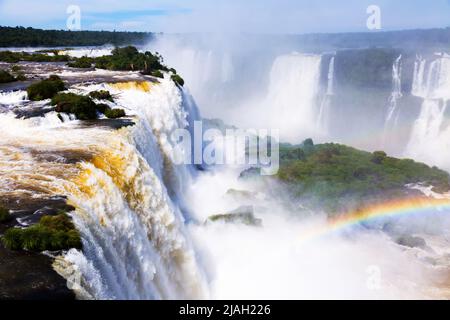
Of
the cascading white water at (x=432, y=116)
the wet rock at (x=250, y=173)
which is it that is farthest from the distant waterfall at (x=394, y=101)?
the wet rock at (x=250, y=173)

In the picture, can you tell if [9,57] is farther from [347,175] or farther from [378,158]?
[378,158]

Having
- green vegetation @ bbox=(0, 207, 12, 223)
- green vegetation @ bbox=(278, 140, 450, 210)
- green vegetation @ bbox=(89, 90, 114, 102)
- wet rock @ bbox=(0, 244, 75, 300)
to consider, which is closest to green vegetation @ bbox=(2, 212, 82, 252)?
wet rock @ bbox=(0, 244, 75, 300)

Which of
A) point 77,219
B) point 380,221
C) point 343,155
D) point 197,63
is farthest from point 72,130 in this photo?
point 197,63

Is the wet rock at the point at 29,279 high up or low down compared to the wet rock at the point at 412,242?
up

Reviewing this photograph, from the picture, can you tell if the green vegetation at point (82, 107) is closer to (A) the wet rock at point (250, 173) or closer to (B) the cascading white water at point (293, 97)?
(A) the wet rock at point (250, 173)

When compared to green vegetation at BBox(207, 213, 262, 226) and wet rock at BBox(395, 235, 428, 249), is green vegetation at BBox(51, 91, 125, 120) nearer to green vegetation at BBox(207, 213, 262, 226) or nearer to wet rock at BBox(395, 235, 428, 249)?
green vegetation at BBox(207, 213, 262, 226)

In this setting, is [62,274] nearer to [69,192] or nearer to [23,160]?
[69,192]
